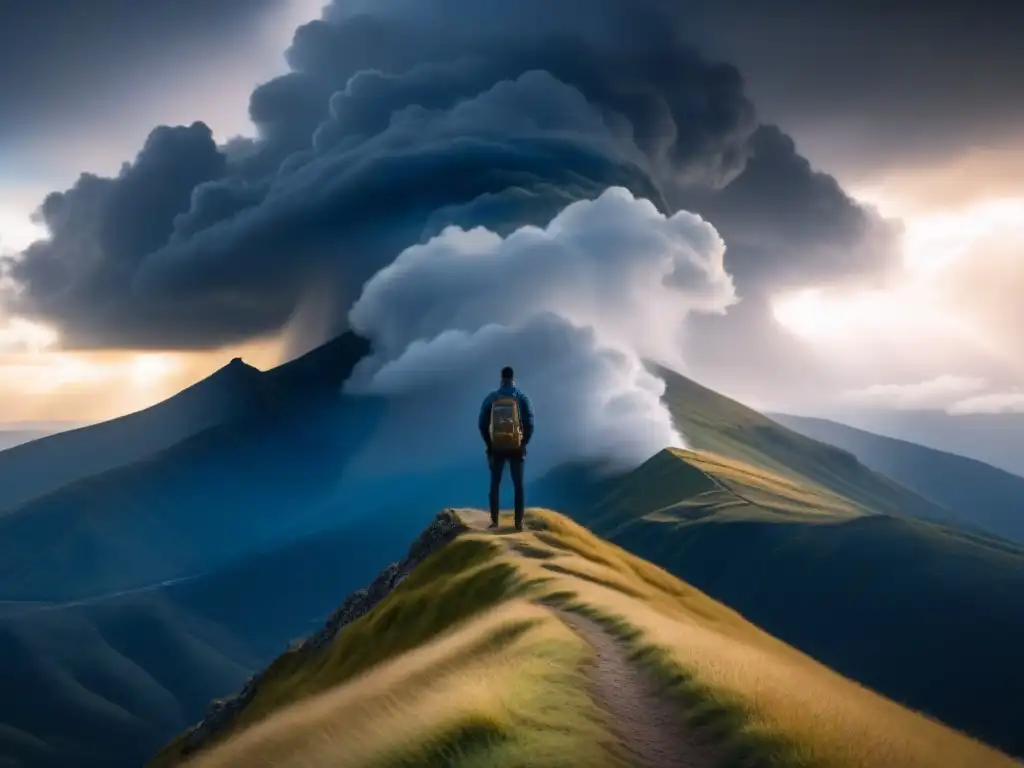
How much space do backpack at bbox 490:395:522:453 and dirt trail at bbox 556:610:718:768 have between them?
704 inches

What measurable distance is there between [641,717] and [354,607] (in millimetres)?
46854

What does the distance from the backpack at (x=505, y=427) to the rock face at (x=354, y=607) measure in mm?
11794

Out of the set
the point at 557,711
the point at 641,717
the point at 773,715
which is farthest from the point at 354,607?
the point at 773,715

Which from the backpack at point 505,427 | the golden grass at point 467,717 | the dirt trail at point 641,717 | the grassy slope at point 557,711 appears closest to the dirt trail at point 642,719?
the dirt trail at point 641,717

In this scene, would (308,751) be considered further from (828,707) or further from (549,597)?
(549,597)

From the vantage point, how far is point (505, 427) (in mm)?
38188

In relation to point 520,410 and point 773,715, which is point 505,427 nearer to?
point 520,410

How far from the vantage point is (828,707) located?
17.0 m

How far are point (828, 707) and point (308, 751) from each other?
32.1 feet

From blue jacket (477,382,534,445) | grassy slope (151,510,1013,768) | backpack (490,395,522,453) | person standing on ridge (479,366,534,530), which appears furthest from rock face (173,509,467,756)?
grassy slope (151,510,1013,768)

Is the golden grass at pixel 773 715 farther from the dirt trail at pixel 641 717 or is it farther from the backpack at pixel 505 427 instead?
the backpack at pixel 505 427

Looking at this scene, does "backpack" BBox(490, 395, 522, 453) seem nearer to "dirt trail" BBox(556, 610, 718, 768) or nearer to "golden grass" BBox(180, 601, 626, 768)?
"golden grass" BBox(180, 601, 626, 768)

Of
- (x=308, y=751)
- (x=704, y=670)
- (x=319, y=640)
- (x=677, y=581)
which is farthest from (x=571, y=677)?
(x=319, y=640)

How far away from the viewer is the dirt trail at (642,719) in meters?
15.0
